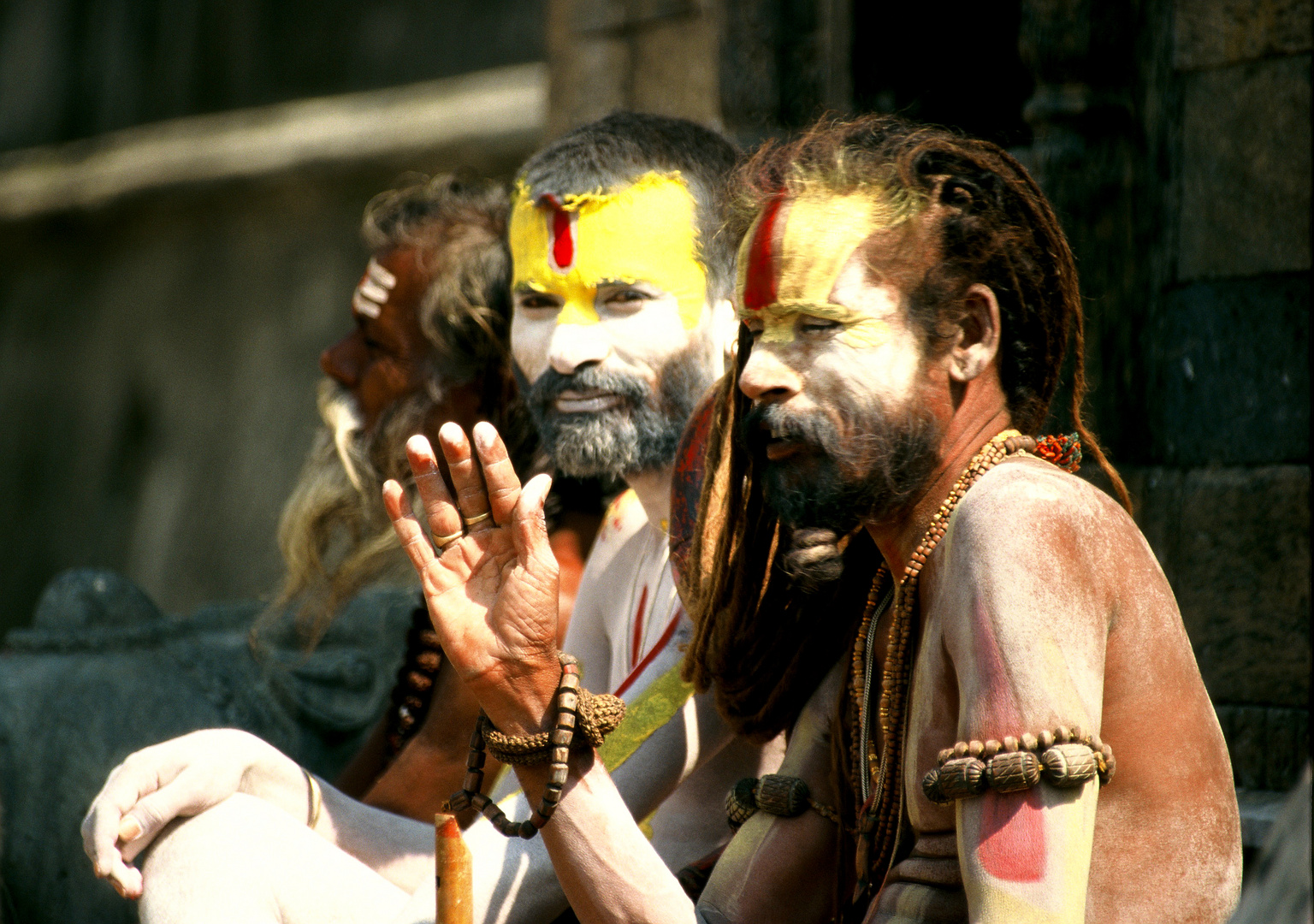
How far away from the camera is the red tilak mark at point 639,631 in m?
2.95

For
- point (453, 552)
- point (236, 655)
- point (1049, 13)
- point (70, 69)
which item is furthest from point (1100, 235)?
point (70, 69)

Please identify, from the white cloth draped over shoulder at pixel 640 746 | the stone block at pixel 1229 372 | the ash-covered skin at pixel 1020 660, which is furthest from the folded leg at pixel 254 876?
the stone block at pixel 1229 372

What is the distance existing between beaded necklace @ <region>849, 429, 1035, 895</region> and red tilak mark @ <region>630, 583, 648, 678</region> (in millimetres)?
771

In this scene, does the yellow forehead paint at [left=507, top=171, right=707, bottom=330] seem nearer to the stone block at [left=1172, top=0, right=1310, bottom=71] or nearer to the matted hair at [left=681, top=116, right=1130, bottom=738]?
the matted hair at [left=681, top=116, right=1130, bottom=738]

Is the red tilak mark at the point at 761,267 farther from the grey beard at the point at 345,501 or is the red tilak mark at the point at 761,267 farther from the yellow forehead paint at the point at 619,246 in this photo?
the grey beard at the point at 345,501

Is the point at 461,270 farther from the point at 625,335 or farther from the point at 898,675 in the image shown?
the point at 898,675

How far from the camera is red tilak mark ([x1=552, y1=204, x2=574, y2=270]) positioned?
119 inches

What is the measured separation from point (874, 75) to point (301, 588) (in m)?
2.03

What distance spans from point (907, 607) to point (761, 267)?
497 millimetres

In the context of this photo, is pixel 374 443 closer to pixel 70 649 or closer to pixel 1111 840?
pixel 70 649

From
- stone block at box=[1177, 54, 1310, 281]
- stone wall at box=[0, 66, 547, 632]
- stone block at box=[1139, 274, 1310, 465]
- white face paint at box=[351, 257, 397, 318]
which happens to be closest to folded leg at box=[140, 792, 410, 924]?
white face paint at box=[351, 257, 397, 318]

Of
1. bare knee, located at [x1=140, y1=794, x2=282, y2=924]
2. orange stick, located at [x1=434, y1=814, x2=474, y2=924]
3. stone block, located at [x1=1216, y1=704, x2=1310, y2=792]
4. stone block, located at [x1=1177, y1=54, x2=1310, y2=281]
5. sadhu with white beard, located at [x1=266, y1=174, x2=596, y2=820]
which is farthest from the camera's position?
sadhu with white beard, located at [x1=266, y1=174, x2=596, y2=820]

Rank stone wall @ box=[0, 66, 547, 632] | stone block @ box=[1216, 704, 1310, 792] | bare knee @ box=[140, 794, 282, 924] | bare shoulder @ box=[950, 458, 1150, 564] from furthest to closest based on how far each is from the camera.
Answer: stone wall @ box=[0, 66, 547, 632] < stone block @ box=[1216, 704, 1310, 792] < bare knee @ box=[140, 794, 282, 924] < bare shoulder @ box=[950, 458, 1150, 564]

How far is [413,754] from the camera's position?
3238 millimetres
